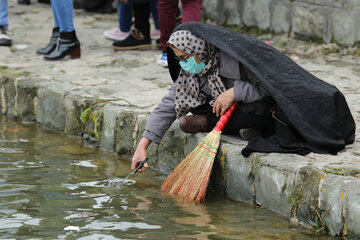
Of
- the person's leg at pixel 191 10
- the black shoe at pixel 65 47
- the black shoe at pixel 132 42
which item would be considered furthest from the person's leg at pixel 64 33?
the person's leg at pixel 191 10

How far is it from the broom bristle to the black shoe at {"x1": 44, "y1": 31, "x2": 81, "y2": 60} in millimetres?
2915

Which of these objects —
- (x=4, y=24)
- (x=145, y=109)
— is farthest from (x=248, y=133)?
(x=4, y=24)

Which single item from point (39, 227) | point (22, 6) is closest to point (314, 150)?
point (39, 227)

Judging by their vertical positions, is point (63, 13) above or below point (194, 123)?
above

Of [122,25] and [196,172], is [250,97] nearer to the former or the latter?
[196,172]

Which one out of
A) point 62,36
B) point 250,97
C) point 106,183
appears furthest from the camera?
point 62,36

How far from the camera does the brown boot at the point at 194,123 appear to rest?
13.6ft

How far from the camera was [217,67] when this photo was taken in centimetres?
400

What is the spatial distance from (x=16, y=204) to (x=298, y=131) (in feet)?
5.33

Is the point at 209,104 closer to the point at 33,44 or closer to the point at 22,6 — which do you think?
the point at 33,44

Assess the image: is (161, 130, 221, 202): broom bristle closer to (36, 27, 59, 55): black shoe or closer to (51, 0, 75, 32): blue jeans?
(51, 0, 75, 32): blue jeans

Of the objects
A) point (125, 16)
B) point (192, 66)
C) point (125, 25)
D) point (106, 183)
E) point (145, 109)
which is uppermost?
point (192, 66)

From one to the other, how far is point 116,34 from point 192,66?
12.0ft

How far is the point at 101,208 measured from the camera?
3.79 m
